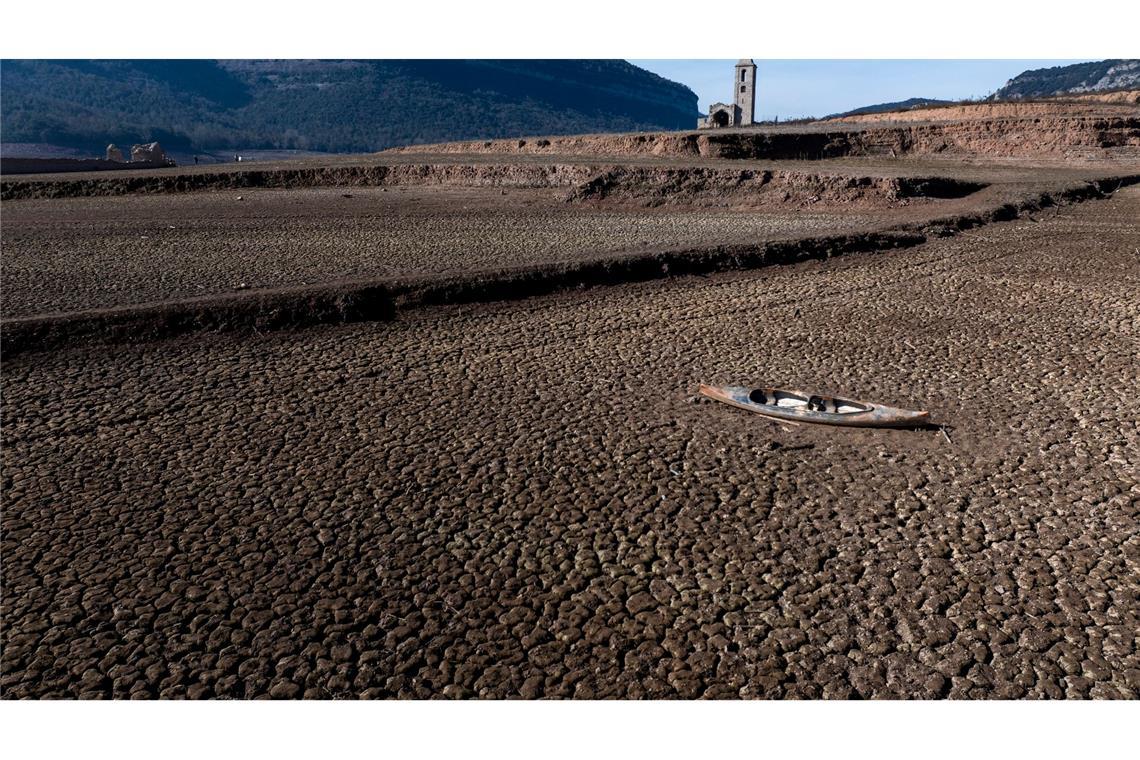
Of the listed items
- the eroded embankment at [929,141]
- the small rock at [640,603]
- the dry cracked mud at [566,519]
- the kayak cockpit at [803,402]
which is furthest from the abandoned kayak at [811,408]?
the eroded embankment at [929,141]

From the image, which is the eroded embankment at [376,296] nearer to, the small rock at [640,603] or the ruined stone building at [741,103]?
the small rock at [640,603]

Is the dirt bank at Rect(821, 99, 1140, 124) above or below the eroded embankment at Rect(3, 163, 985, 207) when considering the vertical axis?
above

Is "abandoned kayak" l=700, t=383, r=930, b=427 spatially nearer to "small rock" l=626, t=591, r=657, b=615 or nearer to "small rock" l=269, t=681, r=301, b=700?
"small rock" l=626, t=591, r=657, b=615

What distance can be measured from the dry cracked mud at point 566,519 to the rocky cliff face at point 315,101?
84.2 meters

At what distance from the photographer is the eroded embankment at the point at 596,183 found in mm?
16234

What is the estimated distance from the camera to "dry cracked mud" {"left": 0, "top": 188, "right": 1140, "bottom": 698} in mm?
3227

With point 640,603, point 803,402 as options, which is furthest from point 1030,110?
point 640,603

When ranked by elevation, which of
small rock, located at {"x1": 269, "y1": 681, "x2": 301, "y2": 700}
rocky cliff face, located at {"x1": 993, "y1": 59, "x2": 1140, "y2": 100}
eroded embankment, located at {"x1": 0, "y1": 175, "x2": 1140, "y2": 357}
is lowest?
small rock, located at {"x1": 269, "y1": 681, "x2": 301, "y2": 700}

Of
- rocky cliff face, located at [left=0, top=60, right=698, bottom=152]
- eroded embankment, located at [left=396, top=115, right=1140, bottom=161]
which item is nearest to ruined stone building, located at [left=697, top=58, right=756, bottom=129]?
eroded embankment, located at [left=396, top=115, right=1140, bottom=161]

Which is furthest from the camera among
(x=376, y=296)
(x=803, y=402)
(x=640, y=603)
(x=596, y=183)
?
(x=596, y=183)

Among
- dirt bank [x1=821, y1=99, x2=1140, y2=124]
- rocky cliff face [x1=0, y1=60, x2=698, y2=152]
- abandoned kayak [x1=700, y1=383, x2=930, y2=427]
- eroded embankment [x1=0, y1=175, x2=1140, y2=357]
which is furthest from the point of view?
rocky cliff face [x1=0, y1=60, x2=698, y2=152]

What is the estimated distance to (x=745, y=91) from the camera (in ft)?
142

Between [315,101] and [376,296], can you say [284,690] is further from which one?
[315,101]

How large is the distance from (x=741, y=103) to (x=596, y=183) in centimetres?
2858
